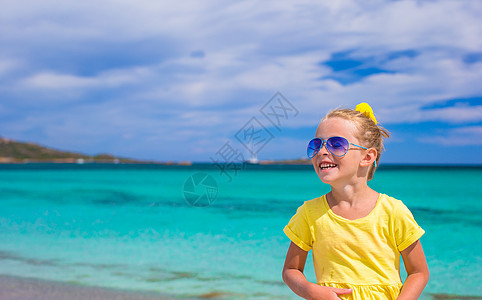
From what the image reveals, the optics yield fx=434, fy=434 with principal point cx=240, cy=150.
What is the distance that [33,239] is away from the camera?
10578mm


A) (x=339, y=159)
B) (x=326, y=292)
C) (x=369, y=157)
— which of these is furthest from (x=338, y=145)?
(x=326, y=292)

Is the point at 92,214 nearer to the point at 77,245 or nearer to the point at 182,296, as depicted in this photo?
the point at 77,245

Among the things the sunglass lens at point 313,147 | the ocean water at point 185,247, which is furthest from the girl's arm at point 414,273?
the ocean water at point 185,247

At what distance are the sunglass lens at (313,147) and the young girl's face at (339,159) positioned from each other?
0.05 ft

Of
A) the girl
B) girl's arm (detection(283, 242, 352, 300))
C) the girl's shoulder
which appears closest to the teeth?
the girl

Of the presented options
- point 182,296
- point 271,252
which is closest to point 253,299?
point 182,296

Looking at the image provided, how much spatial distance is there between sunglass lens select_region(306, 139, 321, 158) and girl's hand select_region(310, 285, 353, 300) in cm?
53

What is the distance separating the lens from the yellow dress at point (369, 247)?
1.71m

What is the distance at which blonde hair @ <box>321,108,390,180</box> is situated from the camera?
71.0 inches

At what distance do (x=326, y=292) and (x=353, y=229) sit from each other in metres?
0.27

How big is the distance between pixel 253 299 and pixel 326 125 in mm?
4687

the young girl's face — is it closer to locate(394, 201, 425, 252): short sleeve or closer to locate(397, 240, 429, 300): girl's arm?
locate(394, 201, 425, 252): short sleeve

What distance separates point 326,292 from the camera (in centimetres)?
169

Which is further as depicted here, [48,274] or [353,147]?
[48,274]
